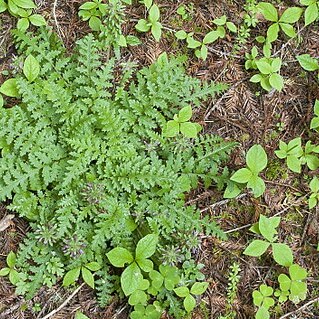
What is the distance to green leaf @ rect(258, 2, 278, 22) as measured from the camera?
4.45 m

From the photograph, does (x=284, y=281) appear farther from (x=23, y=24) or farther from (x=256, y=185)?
(x=23, y=24)

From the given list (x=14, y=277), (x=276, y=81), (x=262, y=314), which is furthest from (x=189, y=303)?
(x=276, y=81)

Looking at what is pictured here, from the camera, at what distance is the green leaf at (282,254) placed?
166 inches

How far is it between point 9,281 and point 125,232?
38.0 inches

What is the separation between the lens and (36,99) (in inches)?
158

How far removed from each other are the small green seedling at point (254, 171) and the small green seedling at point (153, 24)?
1.21 metres

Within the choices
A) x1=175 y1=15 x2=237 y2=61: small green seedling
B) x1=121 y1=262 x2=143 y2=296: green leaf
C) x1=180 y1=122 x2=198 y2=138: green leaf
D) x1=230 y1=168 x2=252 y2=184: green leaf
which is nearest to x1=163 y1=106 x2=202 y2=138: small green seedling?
x1=180 y1=122 x2=198 y2=138: green leaf

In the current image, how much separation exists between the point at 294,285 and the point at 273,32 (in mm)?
2080

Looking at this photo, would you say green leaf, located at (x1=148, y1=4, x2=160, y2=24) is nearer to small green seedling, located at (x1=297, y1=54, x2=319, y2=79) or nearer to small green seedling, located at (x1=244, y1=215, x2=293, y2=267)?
small green seedling, located at (x1=297, y1=54, x2=319, y2=79)

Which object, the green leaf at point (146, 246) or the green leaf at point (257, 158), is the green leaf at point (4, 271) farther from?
the green leaf at point (257, 158)

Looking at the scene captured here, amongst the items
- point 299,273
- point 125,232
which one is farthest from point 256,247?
point 125,232

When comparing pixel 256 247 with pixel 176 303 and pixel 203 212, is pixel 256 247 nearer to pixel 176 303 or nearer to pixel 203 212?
pixel 203 212

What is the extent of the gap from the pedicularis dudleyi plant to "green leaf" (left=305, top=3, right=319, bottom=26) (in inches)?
44.4

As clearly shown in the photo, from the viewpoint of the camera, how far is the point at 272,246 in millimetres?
4227
